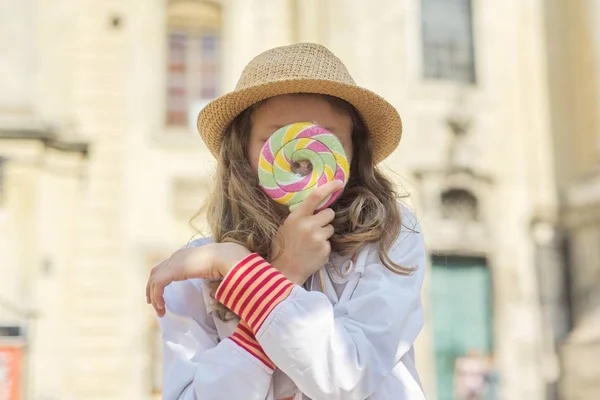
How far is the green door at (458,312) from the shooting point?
13.1m

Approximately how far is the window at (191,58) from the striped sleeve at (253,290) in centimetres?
1179

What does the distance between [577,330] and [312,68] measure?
38.5ft

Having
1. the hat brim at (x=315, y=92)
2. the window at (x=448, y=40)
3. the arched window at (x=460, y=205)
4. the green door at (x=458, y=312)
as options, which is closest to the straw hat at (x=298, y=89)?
the hat brim at (x=315, y=92)

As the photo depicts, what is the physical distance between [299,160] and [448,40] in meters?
12.8

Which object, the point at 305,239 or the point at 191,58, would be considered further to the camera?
the point at 191,58

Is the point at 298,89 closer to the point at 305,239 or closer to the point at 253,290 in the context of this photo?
the point at 305,239

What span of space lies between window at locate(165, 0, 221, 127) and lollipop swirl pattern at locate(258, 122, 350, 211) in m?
11.6

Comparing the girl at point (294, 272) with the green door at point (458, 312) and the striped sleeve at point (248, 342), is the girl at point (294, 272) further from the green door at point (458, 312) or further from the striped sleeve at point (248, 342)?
the green door at point (458, 312)

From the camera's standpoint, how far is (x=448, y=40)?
14344 mm

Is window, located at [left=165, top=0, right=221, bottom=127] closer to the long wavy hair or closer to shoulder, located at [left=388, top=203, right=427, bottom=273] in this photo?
the long wavy hair

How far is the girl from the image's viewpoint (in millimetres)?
1803

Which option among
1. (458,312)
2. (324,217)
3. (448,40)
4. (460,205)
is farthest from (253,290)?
(448,40)

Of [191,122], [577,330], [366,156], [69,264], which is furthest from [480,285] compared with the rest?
[366,156]

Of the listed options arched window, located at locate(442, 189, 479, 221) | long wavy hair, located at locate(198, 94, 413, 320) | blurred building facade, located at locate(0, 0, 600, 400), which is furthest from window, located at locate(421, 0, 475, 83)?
long wavy hair, located at locate(198, 94, 413, 320)
